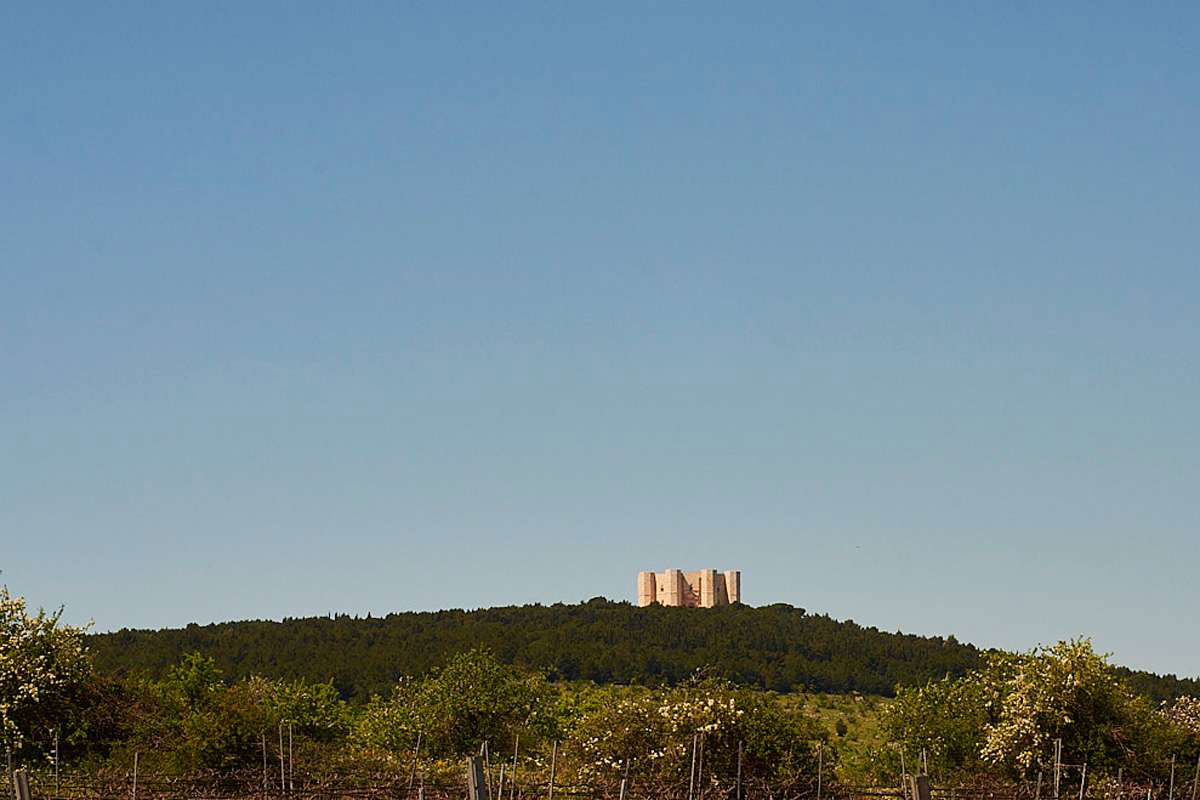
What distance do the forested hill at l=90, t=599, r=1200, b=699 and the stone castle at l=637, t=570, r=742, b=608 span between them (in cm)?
1208

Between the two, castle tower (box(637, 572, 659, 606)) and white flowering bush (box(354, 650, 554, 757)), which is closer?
white flowering bush (box(354, 650, 554, 757))

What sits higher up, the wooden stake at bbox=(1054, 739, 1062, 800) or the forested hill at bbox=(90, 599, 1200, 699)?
the forested hill at bbox=(90, 599, 1200, 699)

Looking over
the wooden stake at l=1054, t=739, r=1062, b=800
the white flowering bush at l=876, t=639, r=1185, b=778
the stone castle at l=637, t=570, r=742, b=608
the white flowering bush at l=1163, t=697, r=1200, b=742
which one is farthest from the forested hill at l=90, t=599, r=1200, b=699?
the wooden stake at l=1054, t=739, r=1062, b=800

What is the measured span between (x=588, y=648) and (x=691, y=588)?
37.7 meters

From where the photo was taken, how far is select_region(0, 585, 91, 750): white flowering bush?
130 feet

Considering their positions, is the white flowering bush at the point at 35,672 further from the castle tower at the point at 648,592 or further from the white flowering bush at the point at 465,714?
the castle tower at the point at 648,592

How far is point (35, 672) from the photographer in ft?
132

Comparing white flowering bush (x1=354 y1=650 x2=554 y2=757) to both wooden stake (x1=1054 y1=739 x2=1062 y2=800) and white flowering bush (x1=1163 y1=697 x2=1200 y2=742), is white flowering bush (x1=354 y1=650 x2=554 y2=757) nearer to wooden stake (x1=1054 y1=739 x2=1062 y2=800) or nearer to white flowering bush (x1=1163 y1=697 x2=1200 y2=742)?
wooden stake (x1=1054 y1=739 x2=1062 y2=800)

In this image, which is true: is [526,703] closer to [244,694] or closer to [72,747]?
[244,694]

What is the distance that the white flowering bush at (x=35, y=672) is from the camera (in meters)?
39.6

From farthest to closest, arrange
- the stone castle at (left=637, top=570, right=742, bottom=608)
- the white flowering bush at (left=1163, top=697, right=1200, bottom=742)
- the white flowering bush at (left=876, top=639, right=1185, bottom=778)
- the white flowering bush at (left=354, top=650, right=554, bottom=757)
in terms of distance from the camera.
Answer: the stone castle at (left=637, top=570, right=742, bottom=608), the white flowering bush at (left=354, top=650, right=554, bottom=757), the white flowering bush at (left=1163, top=697, right=1200, bottom=742), the white flowering bush at (left=876, top=639, right=1185, bottom=778)

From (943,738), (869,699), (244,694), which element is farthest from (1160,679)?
(244,694)

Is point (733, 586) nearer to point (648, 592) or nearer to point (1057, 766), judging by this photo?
point (648, 592)

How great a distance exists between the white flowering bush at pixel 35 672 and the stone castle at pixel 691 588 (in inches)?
4038
